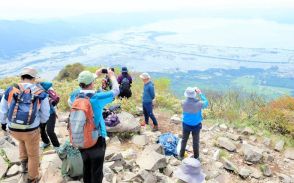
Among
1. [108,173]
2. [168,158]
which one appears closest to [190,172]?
[108,173]

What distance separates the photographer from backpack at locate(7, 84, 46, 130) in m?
5.22

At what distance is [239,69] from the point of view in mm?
141500

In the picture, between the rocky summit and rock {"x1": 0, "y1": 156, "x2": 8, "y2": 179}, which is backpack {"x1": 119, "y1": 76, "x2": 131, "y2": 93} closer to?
the rocky summit

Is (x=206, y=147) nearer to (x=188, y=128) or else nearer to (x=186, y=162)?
(x=188, y=128)

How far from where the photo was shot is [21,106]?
524 cm

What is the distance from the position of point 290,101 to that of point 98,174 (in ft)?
33.5

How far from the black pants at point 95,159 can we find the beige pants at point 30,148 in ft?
3.14

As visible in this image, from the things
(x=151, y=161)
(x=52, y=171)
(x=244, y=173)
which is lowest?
(x=244, y=173)

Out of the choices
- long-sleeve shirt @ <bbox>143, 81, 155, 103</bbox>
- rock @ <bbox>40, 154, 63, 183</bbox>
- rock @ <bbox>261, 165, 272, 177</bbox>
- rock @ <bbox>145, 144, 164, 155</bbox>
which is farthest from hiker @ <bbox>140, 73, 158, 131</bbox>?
rock @ <bbox>40, 154, 63, 183</bbox>

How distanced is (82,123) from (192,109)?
11.2 feet

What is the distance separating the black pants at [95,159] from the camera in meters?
5.01

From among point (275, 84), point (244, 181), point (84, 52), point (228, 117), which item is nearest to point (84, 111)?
point (244, 181)

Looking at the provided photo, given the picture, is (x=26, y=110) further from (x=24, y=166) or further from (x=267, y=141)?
(x=267, y=141)

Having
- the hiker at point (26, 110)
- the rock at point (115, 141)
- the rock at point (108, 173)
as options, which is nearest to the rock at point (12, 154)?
the hiker at point (26, 110)
